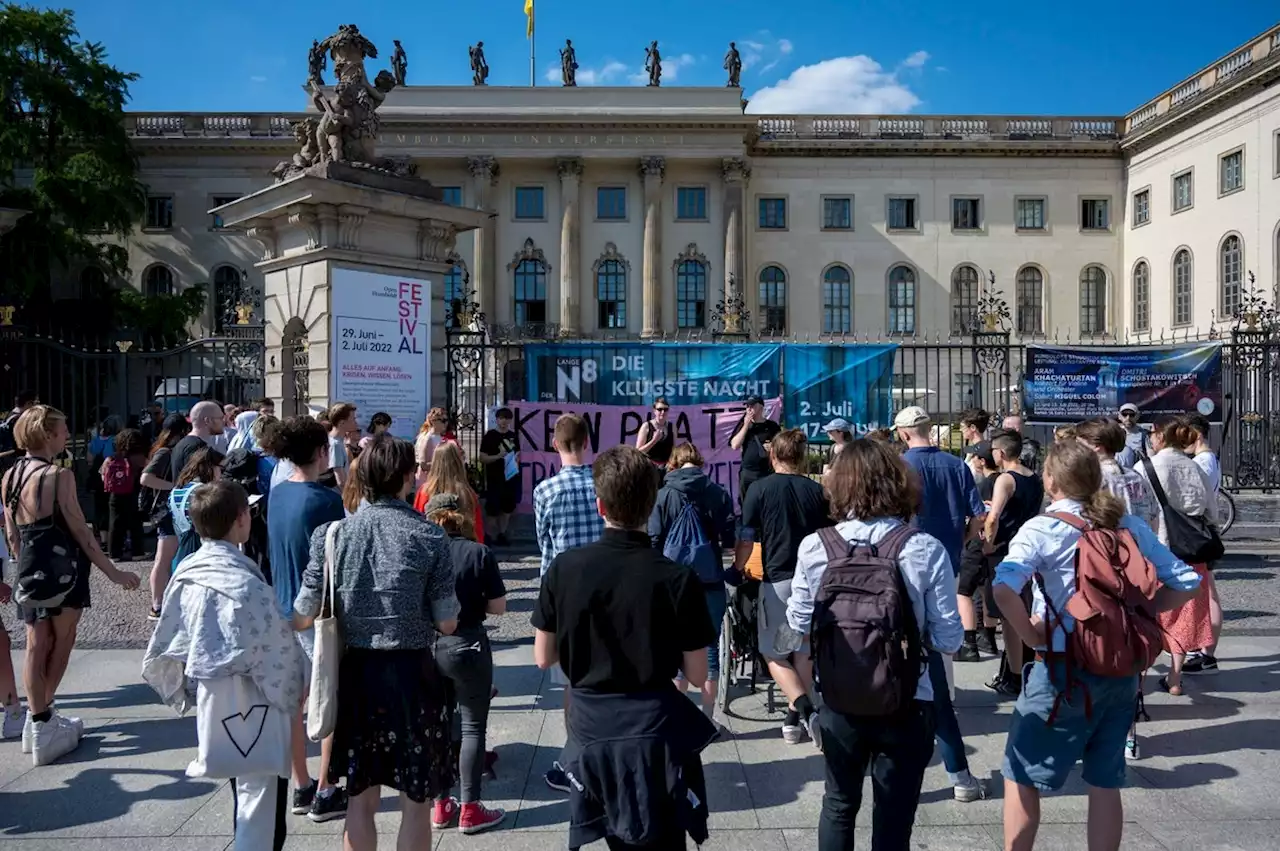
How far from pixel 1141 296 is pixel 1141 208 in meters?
4.28

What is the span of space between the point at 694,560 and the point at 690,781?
2447 mm

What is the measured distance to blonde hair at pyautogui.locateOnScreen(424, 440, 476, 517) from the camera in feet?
16.6

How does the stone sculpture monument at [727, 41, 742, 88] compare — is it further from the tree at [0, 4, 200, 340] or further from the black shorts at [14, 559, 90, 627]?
the black shorts at [14, 559, 90, 627]

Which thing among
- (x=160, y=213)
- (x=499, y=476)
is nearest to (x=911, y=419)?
(x=499, y=476)

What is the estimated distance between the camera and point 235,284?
45.6 m

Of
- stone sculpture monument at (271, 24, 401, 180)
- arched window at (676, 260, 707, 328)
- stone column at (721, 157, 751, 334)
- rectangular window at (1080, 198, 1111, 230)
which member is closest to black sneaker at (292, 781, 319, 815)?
stone sculpture monument at (271, 24, 401, 180)

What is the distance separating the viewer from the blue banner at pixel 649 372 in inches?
497

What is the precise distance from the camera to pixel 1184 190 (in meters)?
41.0

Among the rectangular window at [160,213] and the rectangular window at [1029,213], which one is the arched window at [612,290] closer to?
the rectangular window at [1029,213]

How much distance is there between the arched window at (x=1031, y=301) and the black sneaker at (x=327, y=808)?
4722 centimetres

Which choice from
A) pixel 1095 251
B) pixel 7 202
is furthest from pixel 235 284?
pixel 1095 251

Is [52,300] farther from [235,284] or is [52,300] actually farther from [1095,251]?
[1095,251]

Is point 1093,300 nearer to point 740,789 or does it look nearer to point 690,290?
point 690,290

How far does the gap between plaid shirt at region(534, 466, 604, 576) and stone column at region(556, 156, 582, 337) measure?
40142 mm
